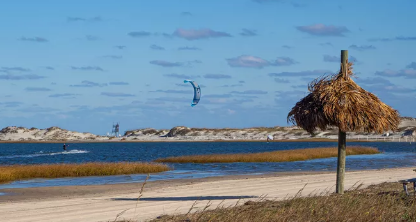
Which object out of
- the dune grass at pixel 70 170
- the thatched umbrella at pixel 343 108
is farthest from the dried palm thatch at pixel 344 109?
the dune grass at pixel 70 170

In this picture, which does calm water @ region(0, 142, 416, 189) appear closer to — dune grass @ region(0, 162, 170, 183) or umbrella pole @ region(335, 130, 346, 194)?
dune grass @ region(0, 162, 170, 183)

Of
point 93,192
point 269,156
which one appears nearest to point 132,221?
point 93,192

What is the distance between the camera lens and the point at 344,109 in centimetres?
1600

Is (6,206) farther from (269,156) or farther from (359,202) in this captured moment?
(269,156)

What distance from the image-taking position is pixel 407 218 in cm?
1227

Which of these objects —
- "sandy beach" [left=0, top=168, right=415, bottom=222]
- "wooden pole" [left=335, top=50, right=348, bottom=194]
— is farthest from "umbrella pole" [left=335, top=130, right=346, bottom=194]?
"sandy beach" [left=0, top=168, right=415, bottom=222]

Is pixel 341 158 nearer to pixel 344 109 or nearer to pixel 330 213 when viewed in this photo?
pixel 344 109

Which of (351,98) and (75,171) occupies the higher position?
(351,98)

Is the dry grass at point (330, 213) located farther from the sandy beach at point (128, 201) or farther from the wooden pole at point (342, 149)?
the wooden pole at point (342, 149)

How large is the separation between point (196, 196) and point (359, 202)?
8142 millimetres

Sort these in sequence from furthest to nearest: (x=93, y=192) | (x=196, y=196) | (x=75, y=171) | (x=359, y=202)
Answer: (x=75, y=171), (x=93, y=192), (x=196, y=196), (x=359, y=202)

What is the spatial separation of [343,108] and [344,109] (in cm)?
3

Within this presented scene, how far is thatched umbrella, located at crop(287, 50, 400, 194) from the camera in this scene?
16.1m

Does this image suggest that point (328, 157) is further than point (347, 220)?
Yes
